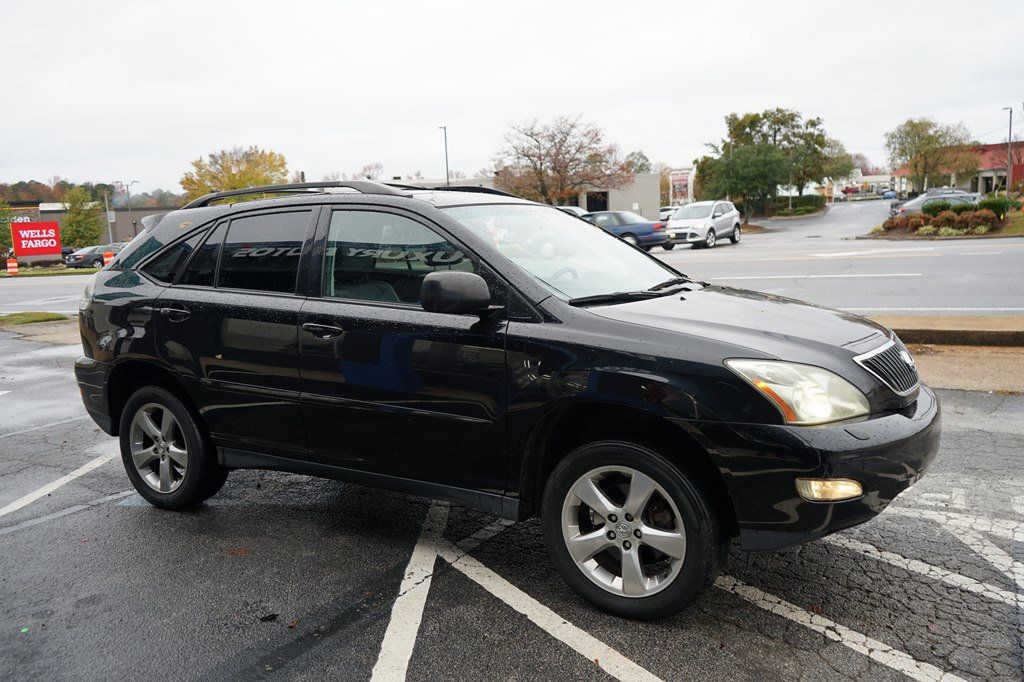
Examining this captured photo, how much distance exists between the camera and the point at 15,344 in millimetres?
12312

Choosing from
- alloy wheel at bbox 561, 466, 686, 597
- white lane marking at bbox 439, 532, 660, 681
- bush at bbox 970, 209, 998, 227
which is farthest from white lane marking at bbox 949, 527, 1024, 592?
bush at bbox 970, 209, 998, 227

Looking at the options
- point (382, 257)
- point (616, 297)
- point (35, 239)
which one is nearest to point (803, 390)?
point (616, 297)

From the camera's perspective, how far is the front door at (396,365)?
3492 mm

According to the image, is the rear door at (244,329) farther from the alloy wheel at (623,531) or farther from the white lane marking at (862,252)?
the white lane marking at (862,252)

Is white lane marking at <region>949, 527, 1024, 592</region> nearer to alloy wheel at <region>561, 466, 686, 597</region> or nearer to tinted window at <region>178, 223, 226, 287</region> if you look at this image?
alloy wheel at <region>561, 466, 686, 597</region>

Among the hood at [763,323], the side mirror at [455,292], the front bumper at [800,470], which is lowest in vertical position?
the front bumper at [800,470]

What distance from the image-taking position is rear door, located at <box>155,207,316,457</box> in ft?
13.5

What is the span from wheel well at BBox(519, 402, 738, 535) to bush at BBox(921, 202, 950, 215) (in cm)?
2986

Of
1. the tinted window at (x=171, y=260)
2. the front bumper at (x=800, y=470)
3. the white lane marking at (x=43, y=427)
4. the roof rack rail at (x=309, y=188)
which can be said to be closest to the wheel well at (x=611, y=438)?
the front bumper at (x=800, y=470)

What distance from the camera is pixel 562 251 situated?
405 centimetres

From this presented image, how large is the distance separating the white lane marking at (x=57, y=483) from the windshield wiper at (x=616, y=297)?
12.6ft

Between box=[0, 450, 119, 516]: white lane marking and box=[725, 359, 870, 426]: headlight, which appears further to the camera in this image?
box=[0, 450, 119, 516]: white lane marking

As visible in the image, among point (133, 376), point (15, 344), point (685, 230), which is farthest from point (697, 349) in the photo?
point (685, 230)

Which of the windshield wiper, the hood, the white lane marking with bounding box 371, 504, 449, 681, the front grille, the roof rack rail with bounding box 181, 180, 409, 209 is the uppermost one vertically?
the roof rack rail with bounding box 181, 180, 409, 209
